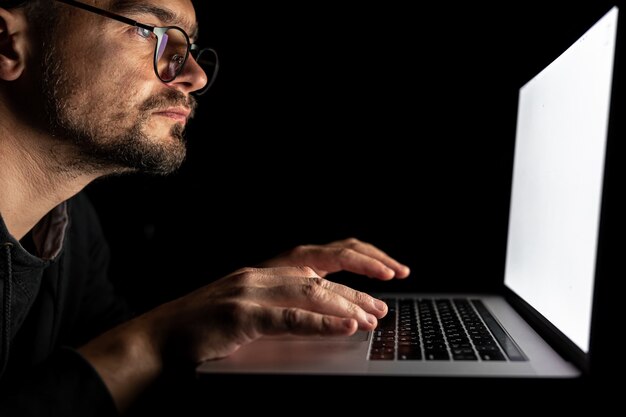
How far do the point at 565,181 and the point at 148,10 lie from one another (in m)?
0.71

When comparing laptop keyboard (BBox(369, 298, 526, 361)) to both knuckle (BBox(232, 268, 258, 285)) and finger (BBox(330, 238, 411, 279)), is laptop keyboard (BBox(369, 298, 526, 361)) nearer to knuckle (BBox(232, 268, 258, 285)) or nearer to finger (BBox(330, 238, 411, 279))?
finger (BBox(330, 238, 411, 279))

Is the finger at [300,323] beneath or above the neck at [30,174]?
beneath

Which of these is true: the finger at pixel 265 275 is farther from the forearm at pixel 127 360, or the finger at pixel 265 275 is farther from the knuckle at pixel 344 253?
the knuckle at pixel 344 253

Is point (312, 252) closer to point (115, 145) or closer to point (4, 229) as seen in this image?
point (115, 145)

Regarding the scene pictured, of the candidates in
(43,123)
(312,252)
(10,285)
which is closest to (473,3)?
(312,252)

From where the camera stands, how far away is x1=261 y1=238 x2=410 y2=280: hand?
99 cm

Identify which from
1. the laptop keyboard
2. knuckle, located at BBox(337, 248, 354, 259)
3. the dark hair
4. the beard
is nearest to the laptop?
the laptop keyboard

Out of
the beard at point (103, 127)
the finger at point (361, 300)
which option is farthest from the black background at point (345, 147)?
the finger at point (361, 300)

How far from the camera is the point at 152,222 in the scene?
127 cm

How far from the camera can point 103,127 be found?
3.10 ft

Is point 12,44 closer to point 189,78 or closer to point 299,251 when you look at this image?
point 189,78

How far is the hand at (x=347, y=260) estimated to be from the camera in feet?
3.24

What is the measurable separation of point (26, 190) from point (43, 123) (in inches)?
5.1

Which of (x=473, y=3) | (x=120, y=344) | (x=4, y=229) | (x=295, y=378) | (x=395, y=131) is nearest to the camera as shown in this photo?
(x=295, y=378)
